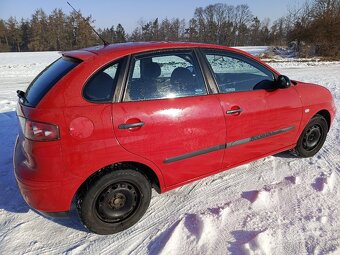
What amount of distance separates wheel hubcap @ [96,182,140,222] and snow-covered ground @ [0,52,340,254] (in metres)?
0.18

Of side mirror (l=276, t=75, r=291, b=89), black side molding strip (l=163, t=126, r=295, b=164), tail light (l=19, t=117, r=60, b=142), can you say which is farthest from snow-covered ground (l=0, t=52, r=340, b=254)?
side mirror (l=276, t=75, r=291, b=89)

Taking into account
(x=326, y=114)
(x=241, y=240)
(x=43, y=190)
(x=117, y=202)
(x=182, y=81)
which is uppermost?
(x=182, y=81)

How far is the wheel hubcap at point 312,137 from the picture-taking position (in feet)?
14.2

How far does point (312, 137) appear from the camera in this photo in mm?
4410

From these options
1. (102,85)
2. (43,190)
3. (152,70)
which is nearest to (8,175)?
(43,190)

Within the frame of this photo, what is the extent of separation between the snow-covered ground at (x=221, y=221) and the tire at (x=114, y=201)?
0.11 meters

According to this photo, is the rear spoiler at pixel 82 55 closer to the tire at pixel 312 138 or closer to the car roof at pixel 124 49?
the car roof at pixel 124 49

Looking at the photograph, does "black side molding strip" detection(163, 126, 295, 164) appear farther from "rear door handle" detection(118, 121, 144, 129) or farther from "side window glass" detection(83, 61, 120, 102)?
"side window glass" detection(83, 61, 120, 102)

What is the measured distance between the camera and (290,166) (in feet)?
13.6

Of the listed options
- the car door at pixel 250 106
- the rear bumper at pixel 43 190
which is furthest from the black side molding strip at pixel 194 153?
the rear bumper at pixel 43 190

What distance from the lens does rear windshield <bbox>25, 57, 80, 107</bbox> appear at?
2678 mm

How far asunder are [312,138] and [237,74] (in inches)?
68.0

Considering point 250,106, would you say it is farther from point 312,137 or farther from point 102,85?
point 102,85

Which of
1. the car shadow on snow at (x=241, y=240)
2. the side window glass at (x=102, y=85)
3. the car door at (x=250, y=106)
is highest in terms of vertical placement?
the side window glass at (x=102, y=85)
